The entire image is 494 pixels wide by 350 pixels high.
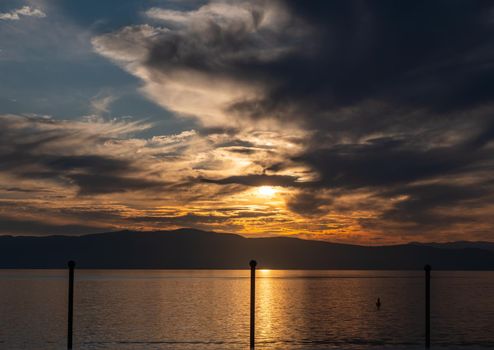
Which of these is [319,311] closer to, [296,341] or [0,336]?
[296,341]

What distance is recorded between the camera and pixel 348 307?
309 feet

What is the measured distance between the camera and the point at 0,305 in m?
90.6

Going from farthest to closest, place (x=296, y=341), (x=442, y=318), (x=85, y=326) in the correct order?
(x=442, y=318)
(x=85, y=326)
(x=296, y=341)

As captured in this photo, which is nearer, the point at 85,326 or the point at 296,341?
Answer: the point at 296,341

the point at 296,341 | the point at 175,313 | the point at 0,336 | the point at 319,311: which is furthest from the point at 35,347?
the point at 319,311

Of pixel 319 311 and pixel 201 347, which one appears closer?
pixel 201 347

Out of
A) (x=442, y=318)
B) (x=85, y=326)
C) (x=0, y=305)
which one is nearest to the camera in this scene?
(x=85, y=326)

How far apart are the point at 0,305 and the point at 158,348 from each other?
5205cm

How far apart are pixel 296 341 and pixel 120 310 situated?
35060mm

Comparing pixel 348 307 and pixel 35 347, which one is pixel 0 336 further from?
pixel 348 307

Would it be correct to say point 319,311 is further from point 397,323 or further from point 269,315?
point 397,323

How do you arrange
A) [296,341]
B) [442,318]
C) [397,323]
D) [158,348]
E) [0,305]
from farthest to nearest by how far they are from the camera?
[0,305] < [442,318] < [397,323] < [296,341] < [158,348]

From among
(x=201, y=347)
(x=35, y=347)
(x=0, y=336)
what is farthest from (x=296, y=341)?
(x=0, y=336)

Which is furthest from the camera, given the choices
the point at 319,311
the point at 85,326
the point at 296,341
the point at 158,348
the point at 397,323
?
the point at 319,311
